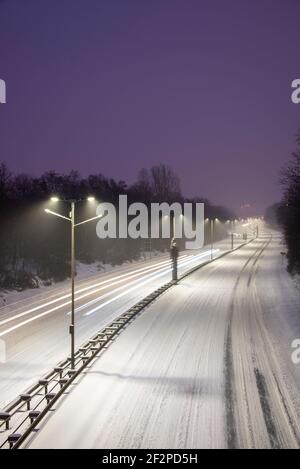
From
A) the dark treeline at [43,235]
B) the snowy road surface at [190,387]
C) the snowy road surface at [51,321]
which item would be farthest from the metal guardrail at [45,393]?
the dark treeline at [43,235]

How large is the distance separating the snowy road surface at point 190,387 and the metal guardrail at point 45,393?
1.35 ft

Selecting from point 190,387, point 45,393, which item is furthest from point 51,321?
point 190,387

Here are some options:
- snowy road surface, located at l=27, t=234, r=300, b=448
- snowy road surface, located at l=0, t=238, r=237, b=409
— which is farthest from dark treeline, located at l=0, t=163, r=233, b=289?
snowy road surface, located at l=27, t=234, r=300, b=448

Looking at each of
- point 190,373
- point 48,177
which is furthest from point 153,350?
point 48,177

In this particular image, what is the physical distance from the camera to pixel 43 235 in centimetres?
5369

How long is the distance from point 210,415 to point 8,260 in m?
38.0

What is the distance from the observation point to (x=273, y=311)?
116 ft

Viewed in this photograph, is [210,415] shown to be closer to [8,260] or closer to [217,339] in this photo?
[217,339]

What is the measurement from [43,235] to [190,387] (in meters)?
37.3

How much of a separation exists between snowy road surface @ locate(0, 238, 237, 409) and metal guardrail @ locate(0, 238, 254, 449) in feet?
3.29

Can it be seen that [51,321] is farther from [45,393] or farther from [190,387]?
[190,387]

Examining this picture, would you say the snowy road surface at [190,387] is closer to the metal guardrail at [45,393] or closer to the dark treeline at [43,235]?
the metal guardrail at [45,393]

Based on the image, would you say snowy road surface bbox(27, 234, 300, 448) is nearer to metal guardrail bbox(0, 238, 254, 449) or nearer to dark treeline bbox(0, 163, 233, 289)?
metal guardrail bbox(0, 238, 254, 449)

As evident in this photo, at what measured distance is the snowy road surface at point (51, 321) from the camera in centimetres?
2322
